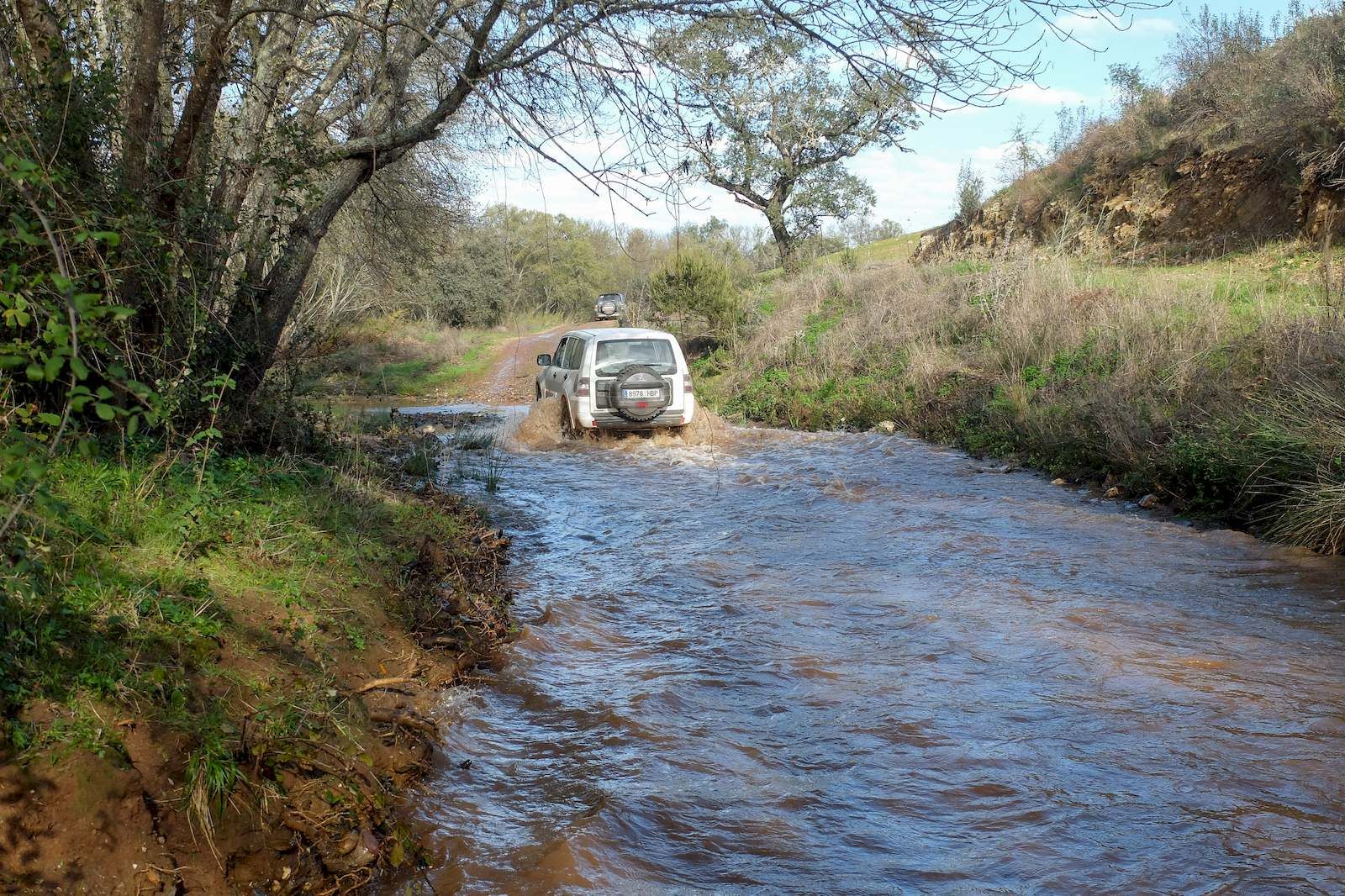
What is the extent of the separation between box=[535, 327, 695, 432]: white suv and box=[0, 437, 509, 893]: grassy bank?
8089 mm

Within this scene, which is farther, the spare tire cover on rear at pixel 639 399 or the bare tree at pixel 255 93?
the spare tire cover on rear at pixel 639 399

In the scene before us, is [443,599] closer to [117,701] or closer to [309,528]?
[309,528]

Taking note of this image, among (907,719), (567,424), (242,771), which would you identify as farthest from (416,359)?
(242,771)

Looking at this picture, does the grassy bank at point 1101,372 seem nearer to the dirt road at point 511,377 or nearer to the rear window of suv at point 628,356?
the rear window of suv at point 628,356

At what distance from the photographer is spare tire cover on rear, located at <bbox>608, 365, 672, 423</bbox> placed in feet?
45.0

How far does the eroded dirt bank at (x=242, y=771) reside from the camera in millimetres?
2930

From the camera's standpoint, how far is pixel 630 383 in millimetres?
13727

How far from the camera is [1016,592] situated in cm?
696

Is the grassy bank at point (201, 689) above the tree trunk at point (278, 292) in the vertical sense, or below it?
below

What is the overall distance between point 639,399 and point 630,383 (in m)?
0.27

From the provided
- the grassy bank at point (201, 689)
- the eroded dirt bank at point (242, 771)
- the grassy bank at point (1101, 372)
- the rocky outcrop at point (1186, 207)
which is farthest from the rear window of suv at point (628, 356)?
the eroded dirt bank at point (242, 771)

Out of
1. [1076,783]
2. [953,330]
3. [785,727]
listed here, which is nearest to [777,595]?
[785,727]

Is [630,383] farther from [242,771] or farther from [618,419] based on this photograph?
[242,771]

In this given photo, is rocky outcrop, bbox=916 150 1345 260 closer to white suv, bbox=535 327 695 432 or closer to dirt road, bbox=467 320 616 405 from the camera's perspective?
white suv, bbox=535 327 695 432
